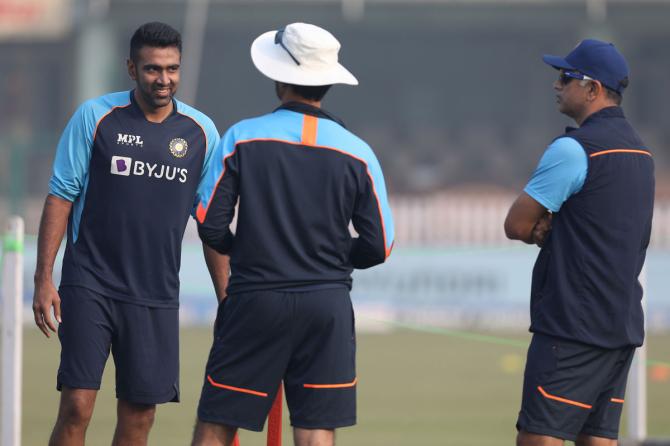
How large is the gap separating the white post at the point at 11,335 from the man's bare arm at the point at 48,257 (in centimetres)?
90

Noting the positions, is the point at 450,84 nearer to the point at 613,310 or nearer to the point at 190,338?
the point at 190,338

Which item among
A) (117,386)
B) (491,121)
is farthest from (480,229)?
(117,386)

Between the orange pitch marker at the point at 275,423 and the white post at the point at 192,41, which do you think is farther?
the white post at the point at 192,41

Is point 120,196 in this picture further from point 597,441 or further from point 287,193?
point 597,441

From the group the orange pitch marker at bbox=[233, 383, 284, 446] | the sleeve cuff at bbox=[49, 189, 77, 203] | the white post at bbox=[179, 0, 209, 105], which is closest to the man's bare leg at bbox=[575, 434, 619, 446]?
the orange pitch marker at bbox=[233, 383, 284, 446]

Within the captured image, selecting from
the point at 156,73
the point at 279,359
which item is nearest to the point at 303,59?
the point at 156,73

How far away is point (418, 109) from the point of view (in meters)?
33.1

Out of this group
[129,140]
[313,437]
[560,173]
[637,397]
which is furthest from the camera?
[637,397]

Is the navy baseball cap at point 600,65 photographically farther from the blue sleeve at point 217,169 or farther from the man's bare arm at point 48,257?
the man's bare arm at point 48,257

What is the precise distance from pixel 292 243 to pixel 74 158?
1.28m

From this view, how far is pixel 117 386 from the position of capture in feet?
19.7

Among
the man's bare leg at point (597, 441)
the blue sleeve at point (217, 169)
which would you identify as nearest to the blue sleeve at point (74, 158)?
the blue sleeve at point (217, 169)

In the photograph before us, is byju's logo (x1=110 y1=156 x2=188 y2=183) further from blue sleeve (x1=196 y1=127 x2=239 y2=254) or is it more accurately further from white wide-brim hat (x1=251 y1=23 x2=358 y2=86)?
white wide-brim hat (x1=251 y1=23 x2=358 y2=86)

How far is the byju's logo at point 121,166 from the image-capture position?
588 centimetres
